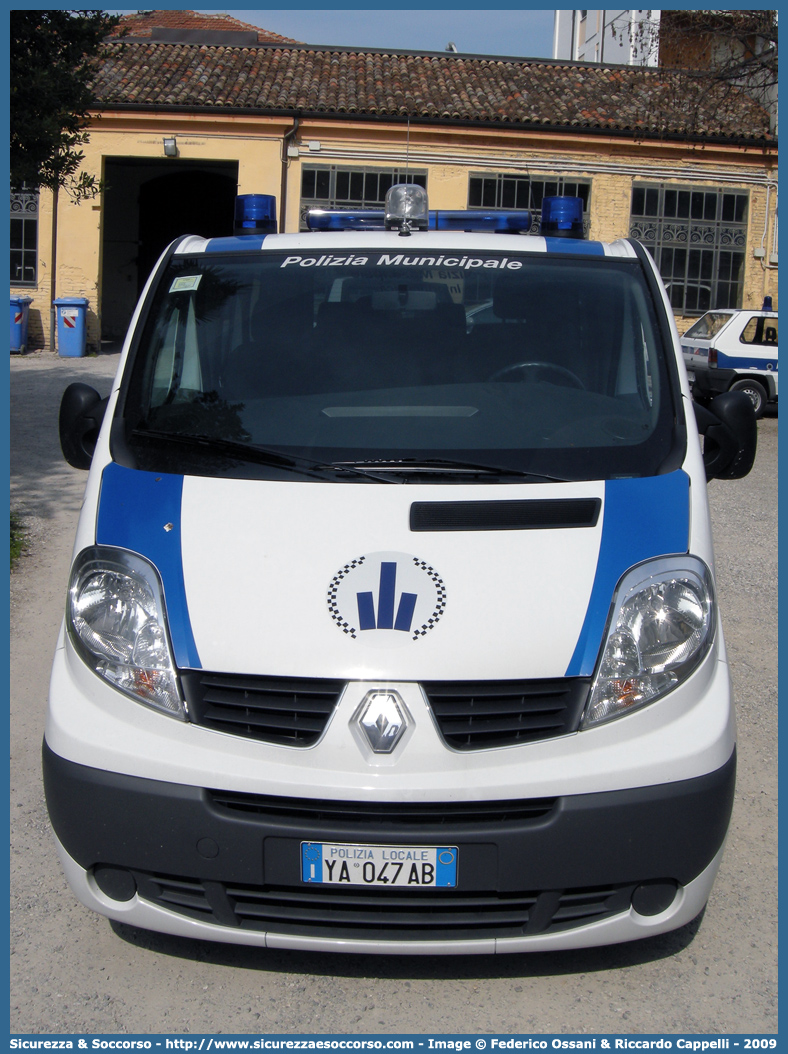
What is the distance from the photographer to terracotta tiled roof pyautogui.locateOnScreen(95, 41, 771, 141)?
73.1ft

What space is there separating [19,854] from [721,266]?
23.1 metres

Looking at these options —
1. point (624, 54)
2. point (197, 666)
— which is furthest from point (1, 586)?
point (624, 54)

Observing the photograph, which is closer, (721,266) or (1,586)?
(1,586)

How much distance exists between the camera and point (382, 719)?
2447 mm

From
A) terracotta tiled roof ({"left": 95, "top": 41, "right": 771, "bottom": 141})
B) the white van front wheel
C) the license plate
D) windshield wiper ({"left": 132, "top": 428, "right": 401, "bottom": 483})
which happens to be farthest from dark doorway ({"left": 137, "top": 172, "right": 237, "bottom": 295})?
the license plate

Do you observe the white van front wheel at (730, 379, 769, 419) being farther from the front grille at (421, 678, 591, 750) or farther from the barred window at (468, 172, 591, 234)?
the front grille at (421, 678, 591, 750)

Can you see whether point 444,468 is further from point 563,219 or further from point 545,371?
point 563,219

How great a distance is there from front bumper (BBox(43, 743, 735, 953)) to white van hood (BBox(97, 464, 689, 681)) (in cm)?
33

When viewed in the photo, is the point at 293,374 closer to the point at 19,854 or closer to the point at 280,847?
the point at 280,847

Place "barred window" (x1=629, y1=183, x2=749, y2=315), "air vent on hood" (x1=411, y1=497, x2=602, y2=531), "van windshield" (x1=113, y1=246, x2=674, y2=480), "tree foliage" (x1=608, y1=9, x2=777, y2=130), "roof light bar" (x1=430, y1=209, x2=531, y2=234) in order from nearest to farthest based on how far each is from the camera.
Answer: "air vent on hood" (x1=411, y1=497, x2=602, y2=531)
"van windshield" (x1=113, y1=246, x2=674, y2=480)
"roof light bar" (x1=430, y1=209, x2=531, y2=234)
"tree foliage" (x1=608, y1=9, x2=777, y2=130)
"barred window" (x1=629, y1=183, x2=749, y2=315)

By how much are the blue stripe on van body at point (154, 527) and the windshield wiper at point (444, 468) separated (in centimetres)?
50

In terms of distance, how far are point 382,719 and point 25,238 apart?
22.3m

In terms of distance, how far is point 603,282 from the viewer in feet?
11.8

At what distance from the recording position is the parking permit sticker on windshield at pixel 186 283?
365 cm
